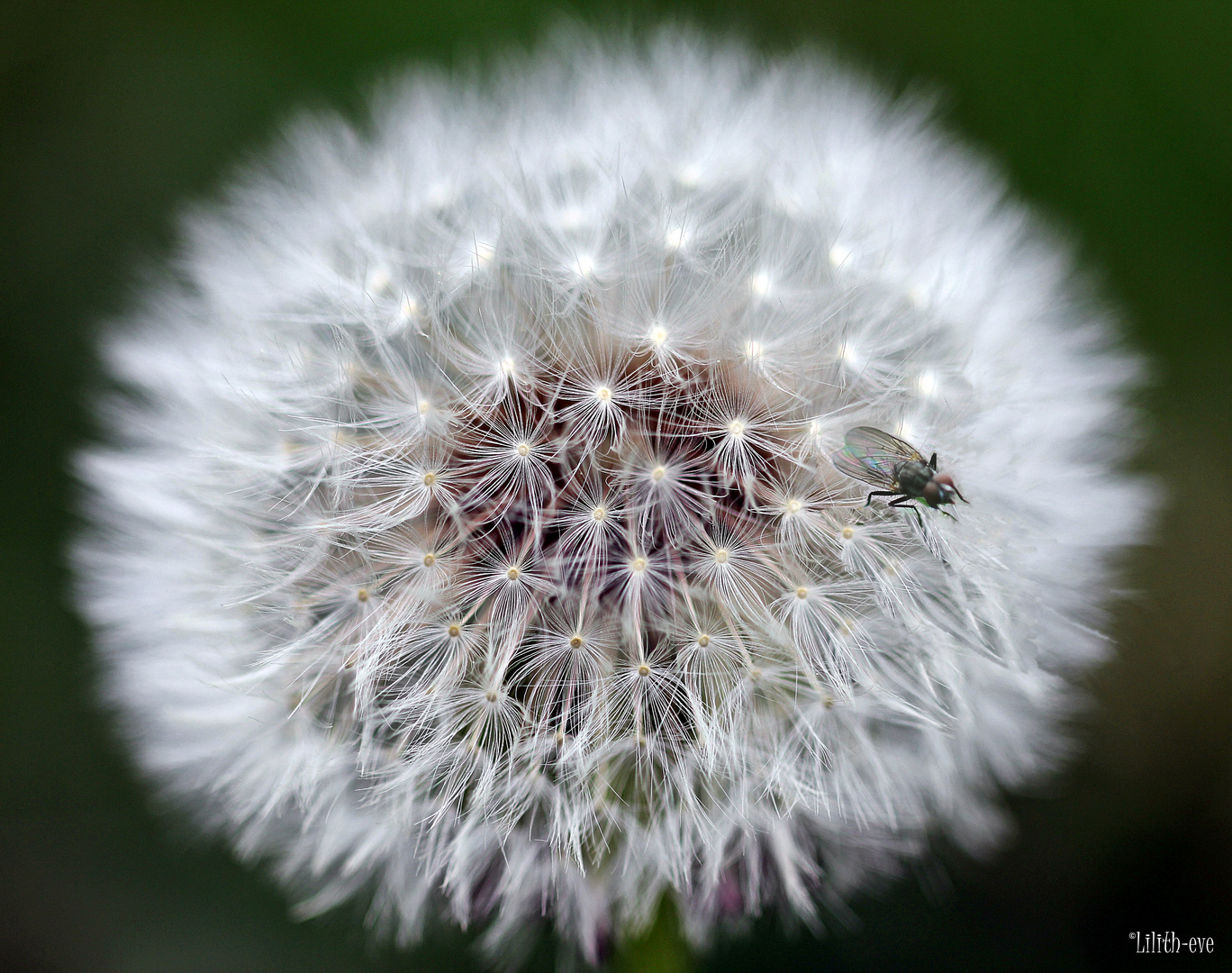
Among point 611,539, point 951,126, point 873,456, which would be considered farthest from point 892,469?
point 951,126

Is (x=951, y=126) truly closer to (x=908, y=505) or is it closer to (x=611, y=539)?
(x=908, y=505)

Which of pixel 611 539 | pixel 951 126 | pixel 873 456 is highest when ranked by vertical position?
pixel 951 126

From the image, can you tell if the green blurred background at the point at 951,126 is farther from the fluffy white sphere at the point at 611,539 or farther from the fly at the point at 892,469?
the fly at the point at 892,469

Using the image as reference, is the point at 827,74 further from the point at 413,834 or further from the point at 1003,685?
the point at 413,834

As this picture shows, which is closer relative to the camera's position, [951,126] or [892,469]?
[892,469]

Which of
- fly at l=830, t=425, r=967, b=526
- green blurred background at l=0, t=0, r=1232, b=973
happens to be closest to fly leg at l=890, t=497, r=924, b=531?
fly at l=830, t=425, r=967, b=526

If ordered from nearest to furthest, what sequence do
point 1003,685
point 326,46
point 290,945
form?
point 1003,685 → point 290,945 → point 326,46

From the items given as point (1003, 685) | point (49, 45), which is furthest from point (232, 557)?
point (49, 45)
